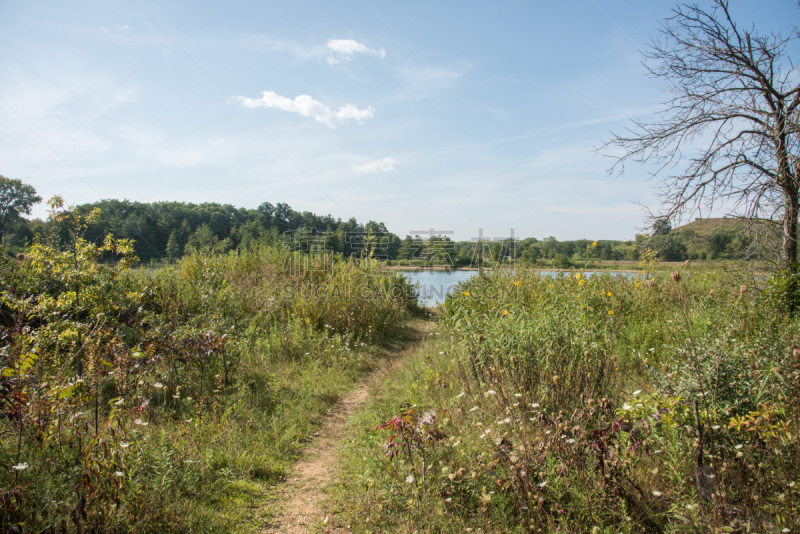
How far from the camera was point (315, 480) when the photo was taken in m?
3.55

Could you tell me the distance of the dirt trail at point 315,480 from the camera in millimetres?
2885

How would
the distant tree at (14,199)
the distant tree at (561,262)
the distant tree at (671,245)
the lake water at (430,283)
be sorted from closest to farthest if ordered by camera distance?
the distant tree at (671,245) → the distant tree at (561,262) → the lake water at (430,283) → the distant tree at (14,199)

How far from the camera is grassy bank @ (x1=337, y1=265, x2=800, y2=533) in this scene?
2426 mm

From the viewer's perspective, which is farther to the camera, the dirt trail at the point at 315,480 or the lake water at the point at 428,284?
the lake water at the point at 428,284

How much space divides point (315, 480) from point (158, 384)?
1.71 meters

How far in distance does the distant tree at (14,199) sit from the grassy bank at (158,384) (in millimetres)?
13329

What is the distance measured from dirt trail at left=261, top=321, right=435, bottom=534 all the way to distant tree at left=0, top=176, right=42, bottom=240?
19176 millimetres

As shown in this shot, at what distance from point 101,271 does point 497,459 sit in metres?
5.98

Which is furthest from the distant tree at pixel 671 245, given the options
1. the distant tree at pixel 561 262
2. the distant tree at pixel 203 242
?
the distant tree at pixel 203 242

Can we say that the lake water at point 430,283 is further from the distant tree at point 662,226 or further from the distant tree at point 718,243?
the distant tree at point 718,243

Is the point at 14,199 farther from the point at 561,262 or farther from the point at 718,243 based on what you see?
the point at 718,243

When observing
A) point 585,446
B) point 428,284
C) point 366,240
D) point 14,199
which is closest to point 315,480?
point 585,446

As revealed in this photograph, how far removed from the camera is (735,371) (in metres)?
3.13

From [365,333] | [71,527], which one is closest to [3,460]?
[71,527]
